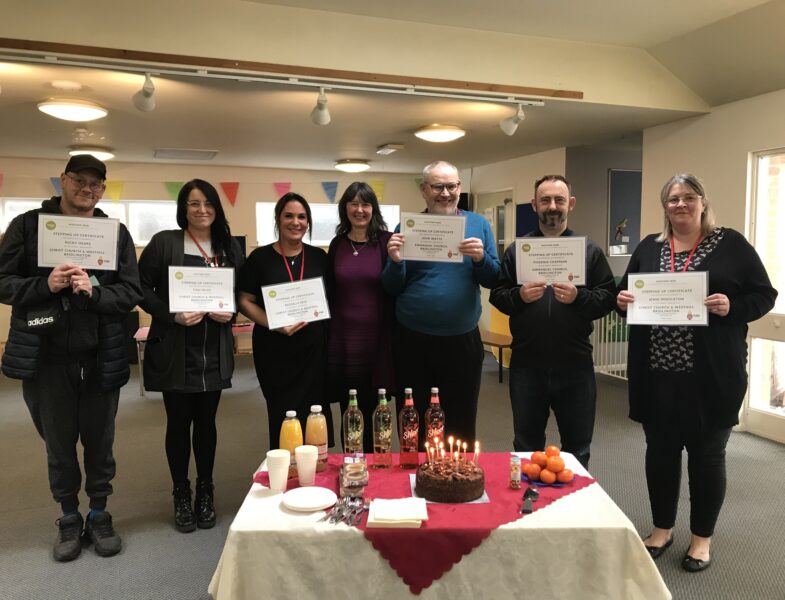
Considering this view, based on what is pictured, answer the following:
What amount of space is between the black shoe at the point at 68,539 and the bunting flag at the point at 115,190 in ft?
18.4

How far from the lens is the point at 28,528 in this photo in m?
2.82

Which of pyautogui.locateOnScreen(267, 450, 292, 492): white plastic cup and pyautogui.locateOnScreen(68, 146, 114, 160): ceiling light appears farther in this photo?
pyautogui.locateOnScreen(68, 146, 114, 160): ceiling light

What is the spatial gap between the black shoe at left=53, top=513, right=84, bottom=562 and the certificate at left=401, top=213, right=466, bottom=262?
1954 mm

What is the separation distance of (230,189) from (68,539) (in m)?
5.75

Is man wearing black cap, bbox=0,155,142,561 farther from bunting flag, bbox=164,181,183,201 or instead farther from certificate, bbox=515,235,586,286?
bunting flag, bbox=164,181,183,201

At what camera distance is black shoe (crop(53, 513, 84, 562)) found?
2486 mm

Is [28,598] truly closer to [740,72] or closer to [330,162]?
[740,72]

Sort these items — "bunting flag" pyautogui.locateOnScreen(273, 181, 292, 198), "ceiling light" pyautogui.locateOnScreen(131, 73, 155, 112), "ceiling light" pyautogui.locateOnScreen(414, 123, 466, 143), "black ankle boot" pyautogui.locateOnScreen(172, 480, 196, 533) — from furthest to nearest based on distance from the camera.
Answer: "bunting flag" pyautogui.locateOnScreen(273, 181, 292, 198) < "ceiling light" pyautogui.locateOnScreen(414, 123, 466, 143) < "ceiling light" pyautogui.locateOnScreen(131, 73, 155, 112) < "black ankle boot" pyautogui.locateOnScreen(172, 480, 196, 533)

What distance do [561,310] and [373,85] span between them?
205 cm

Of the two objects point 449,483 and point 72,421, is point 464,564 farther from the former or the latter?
point 72,421

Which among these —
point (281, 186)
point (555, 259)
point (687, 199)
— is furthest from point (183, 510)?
point (281, 186)

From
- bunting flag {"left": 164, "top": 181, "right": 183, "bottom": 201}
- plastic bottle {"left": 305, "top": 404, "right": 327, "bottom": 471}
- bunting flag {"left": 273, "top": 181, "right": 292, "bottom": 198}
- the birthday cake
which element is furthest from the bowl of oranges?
bunting flag {"left": 164, "top": 181, "right": 183, "bottom": 201}

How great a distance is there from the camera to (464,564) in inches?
59.3

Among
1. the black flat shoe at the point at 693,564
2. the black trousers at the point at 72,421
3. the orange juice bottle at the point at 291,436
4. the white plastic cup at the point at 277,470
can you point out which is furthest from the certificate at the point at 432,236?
the black flat shoe at the point at 693,564
